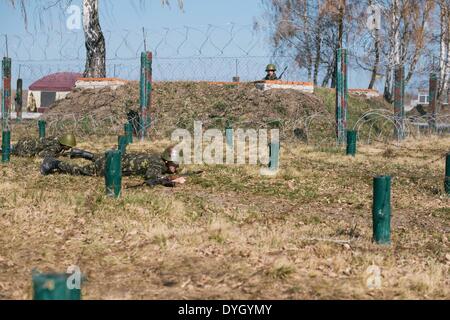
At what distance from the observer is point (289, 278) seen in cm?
466

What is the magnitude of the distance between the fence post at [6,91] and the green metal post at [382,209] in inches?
500

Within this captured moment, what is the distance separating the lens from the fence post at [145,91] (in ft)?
49.9

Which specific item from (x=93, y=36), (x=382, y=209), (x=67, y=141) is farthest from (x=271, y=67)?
(x=382, y=209)

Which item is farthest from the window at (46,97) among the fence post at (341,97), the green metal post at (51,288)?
the green metal post at (51,288)

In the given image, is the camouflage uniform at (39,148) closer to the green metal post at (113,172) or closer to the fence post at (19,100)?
the green metal post at (113,172)

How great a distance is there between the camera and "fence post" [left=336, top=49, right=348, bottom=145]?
14344mm

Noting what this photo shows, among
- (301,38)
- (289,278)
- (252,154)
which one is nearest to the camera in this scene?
(289,278)

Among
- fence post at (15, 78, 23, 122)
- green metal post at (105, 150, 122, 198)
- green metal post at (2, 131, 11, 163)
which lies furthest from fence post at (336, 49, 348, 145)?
fence post at (15, 78, 23, 122)

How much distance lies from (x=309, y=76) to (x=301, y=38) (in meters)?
1.94

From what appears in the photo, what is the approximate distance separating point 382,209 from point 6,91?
43.1ft

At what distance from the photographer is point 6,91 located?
652 inches

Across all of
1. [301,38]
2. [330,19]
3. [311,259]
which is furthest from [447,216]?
[301,38]
